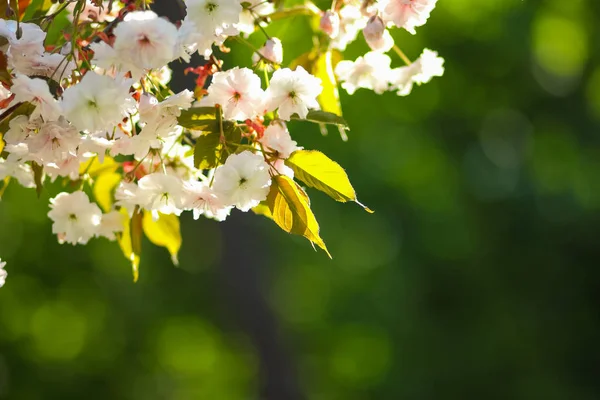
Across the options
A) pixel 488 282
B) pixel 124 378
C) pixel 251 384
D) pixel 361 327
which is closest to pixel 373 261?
pixel 361 327

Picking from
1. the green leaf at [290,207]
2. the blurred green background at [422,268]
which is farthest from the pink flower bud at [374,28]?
the blurred green background at [422,268]

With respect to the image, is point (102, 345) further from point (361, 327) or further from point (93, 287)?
point (361, 327)

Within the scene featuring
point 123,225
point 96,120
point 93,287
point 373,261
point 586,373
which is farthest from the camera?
point 373,261

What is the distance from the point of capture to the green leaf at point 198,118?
105cm

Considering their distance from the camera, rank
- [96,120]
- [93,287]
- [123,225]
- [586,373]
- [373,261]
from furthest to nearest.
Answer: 1. [373,261]
2. [93,287]
3. [586,373]
4. [123,225]
5. [96,120]

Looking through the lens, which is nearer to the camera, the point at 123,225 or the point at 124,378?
the point at 123,225

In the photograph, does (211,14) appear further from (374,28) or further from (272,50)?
(374,28)

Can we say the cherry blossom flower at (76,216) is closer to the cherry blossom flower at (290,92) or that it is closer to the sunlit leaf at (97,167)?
the sunlit leaf at (97,167)

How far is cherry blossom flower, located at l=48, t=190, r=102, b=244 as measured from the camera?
138cm

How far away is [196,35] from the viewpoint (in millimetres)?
1038

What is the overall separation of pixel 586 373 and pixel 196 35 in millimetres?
8993

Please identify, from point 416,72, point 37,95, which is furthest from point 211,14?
point 416,72

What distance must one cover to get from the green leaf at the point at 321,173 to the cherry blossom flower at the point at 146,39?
0.22 meters

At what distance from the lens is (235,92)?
1079 mm
